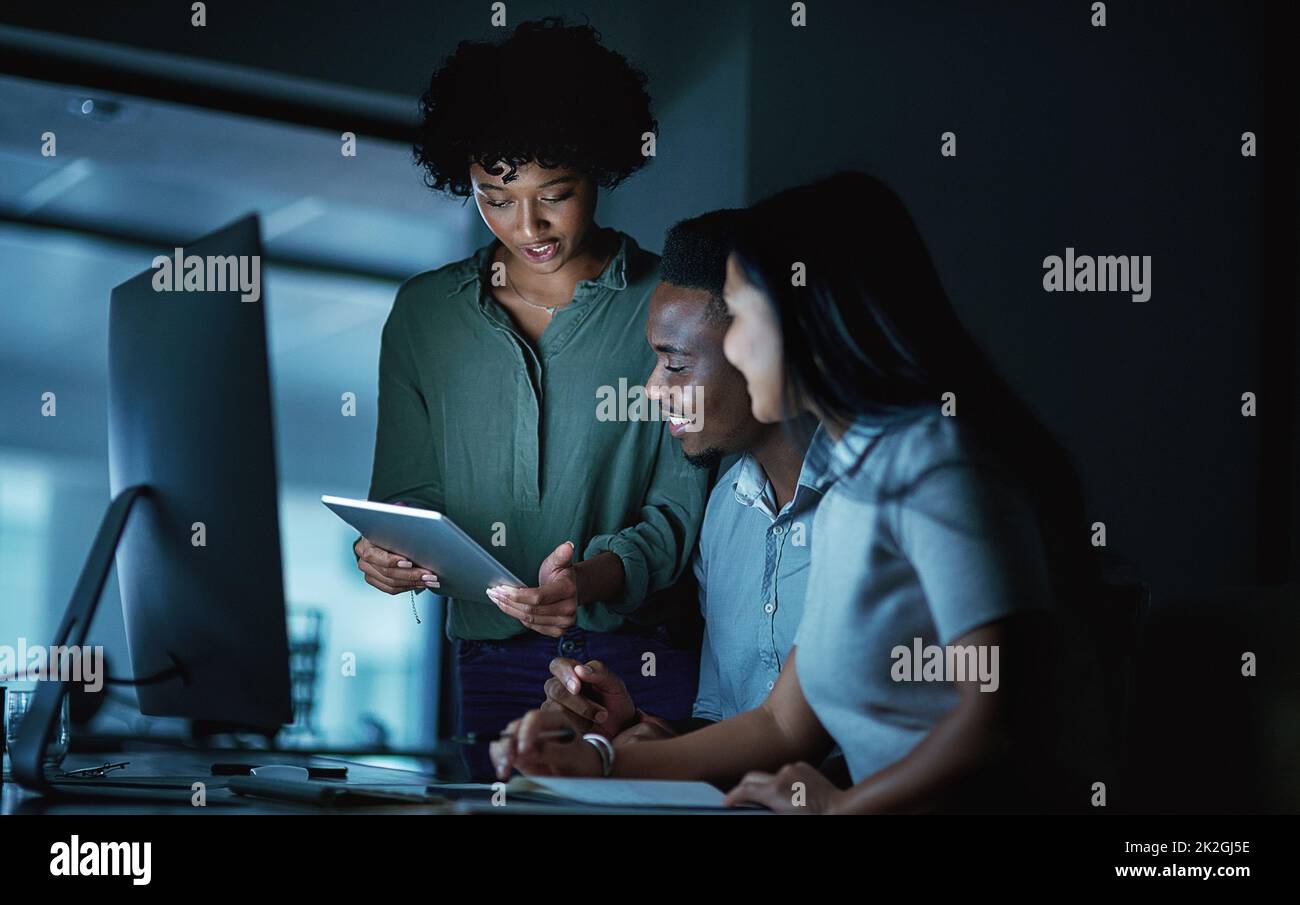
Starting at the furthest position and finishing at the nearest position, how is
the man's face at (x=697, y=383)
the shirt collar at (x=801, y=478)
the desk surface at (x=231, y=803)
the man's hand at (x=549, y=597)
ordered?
1. the man's face at (x=697, y=383)
2. the man's hand at (x=549, y=597)
3. the shirt collar at (x=801, y=478)
4. the desk surface at (x=231, y=803)

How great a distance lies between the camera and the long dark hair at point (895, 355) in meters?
1.28

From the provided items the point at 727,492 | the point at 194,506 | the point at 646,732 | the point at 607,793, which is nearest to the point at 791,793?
the point at 607,793

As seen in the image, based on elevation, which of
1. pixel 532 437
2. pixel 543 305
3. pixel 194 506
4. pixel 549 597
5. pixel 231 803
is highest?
pixel 543 305

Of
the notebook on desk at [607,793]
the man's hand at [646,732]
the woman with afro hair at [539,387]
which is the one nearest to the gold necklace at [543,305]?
the woman with afro hair at [539,387]

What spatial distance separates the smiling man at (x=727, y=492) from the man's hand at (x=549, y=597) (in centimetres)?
7

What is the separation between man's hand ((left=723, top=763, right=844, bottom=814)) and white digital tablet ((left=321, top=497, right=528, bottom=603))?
506mm

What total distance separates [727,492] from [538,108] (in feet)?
2.25

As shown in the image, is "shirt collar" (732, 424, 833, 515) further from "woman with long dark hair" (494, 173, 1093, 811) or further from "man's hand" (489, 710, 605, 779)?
"man's hand" (489, 710, 605, 779)

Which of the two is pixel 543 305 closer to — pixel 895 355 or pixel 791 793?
pixel 895 355

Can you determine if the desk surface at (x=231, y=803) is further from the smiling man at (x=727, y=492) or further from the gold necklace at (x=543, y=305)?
the gold necklace at (x=543, y=305)

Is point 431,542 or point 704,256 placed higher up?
point 704,256

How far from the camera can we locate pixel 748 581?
177cm
